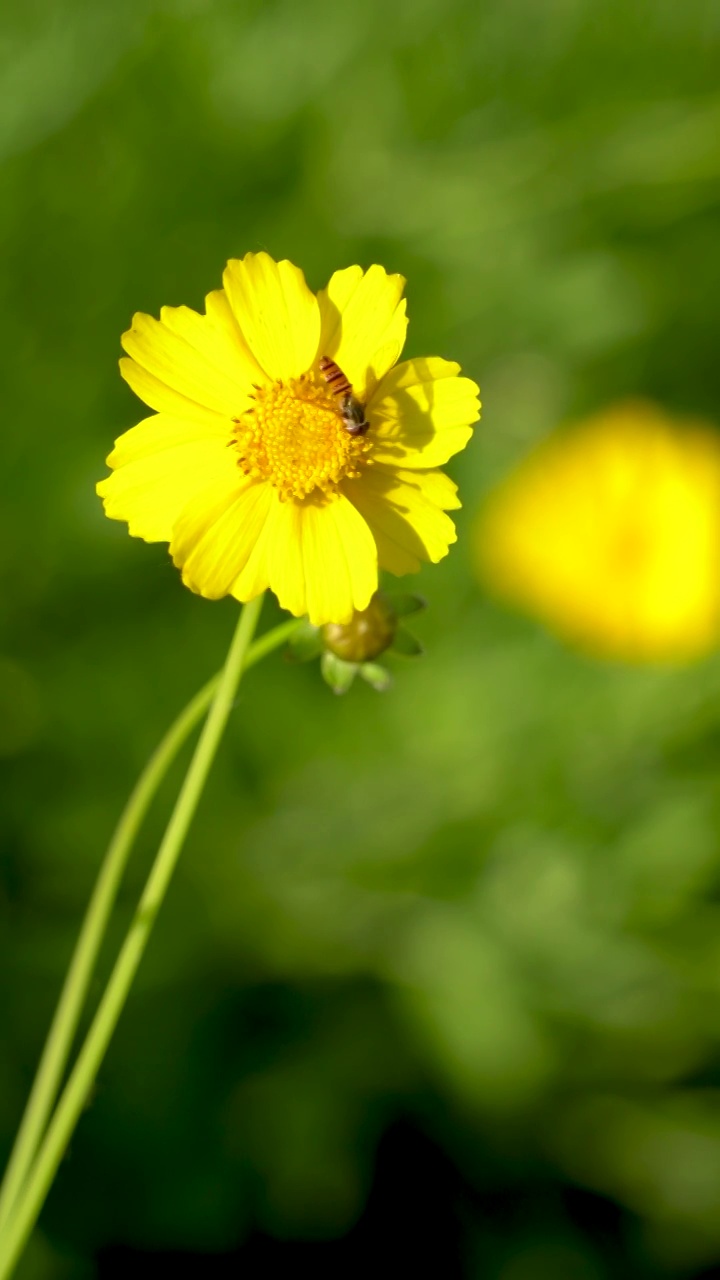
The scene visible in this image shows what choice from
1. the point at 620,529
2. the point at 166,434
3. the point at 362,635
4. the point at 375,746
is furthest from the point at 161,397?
the point at 620,529

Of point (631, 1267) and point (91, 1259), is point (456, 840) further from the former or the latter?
point (91, 1259)

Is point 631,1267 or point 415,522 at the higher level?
point 415,522

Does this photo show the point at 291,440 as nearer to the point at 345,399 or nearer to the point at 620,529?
the point at 345,399

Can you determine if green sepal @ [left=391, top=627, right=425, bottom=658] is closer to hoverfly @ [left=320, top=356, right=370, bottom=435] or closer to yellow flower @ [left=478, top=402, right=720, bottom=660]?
hoverfly @ [left=320, top=356, right=370, bottom=435]

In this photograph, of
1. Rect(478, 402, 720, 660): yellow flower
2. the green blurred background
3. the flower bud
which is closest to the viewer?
the flower bud

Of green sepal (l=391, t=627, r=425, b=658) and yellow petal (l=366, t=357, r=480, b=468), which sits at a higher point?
yellow petal (l=366, t=357, r=480, b=468)

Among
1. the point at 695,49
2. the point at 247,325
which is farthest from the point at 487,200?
the point at 247,325

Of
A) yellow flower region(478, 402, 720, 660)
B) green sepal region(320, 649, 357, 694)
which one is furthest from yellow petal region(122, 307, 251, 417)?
yellow flower region(478, 402, 720, 660)
